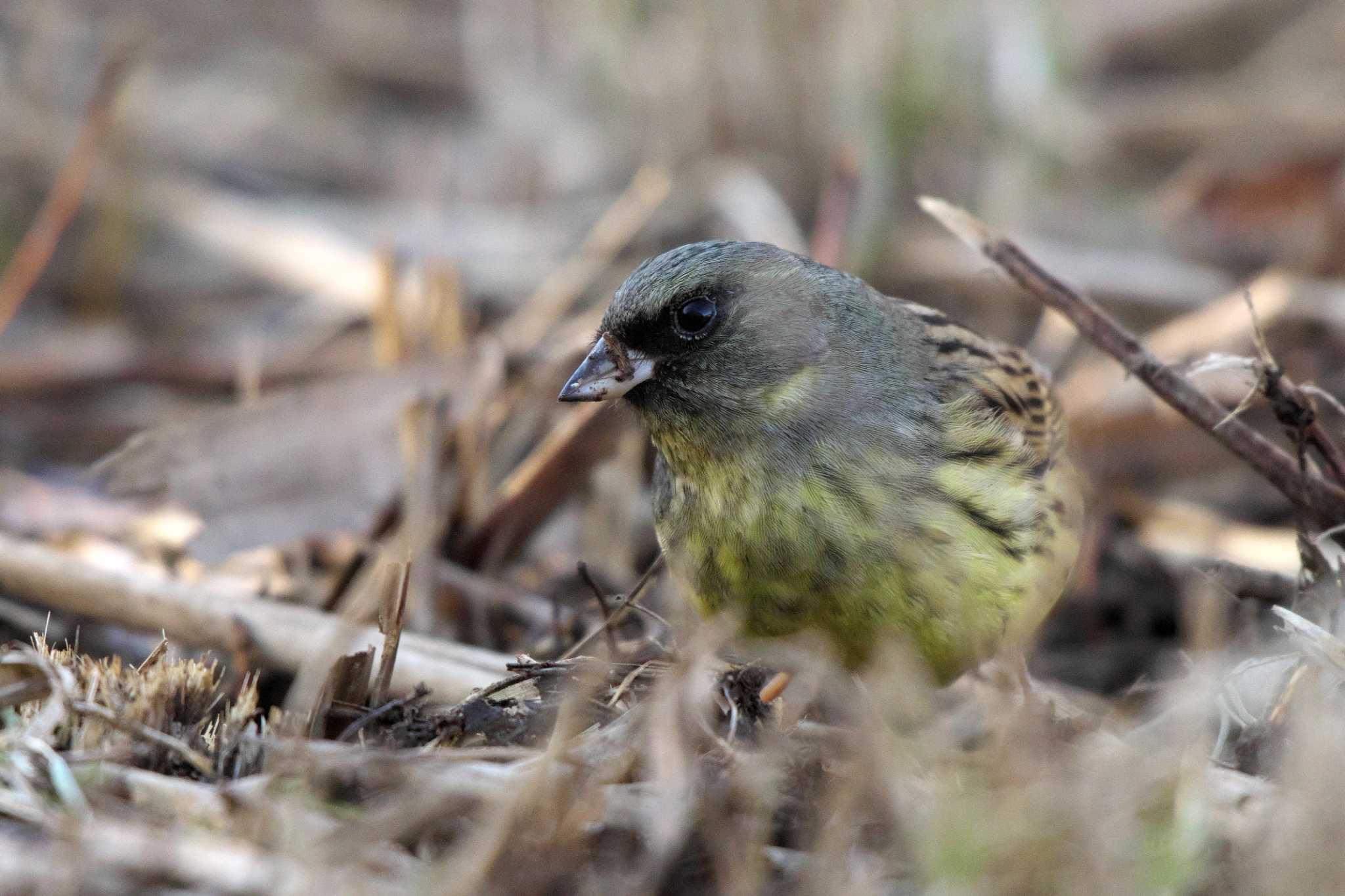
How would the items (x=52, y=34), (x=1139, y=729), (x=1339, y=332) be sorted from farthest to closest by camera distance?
1. (x=52, y=34)
2. (x=1339, y=332)
3. (x=1139, y=729)

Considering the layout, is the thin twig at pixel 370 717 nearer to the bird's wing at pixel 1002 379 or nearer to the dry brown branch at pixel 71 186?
the bird's wing at pixel 1002 379

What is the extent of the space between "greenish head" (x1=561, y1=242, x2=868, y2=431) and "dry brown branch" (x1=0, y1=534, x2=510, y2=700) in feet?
2.22

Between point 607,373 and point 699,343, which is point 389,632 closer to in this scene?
point 607,373

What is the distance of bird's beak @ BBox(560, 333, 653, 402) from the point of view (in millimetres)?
3238

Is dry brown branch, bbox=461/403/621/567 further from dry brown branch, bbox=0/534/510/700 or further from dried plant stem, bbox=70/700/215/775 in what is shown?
dried plant stem, bbox=70/700/215/775

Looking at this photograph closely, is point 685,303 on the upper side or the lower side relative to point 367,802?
upper

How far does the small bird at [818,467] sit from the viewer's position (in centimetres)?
312

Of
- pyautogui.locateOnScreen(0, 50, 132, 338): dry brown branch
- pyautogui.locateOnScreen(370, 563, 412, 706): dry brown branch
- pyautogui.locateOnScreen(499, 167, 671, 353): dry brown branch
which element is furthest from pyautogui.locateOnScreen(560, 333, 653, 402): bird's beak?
pyautogui.locateOnScreen(0, 50, 132, 338): dry brown branch

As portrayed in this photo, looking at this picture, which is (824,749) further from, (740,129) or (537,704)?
(740,129)

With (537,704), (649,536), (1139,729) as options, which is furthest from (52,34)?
(1139,729)

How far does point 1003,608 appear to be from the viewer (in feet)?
10.6

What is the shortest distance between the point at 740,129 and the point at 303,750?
4786mm

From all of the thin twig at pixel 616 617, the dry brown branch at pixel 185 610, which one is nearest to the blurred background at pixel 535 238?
the dry brown branch at pixel 185 610

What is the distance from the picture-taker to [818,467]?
10.5 feet
